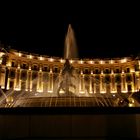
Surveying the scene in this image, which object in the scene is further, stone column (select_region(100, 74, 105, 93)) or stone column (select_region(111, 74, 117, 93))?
stone column (select_region(100, 74, 105, 93))

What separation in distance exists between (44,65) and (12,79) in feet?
37.2

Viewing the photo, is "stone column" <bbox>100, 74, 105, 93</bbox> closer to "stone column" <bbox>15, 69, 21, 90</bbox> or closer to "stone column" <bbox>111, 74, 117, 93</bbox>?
"stone column" <bbox>111, 74, 117, 93</bbox>

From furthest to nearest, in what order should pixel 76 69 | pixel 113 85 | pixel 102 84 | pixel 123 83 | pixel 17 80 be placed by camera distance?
pixel 102 84 → pixel 76 69 → pixel 113 85 → pixel 123 83 → pixel 17 80

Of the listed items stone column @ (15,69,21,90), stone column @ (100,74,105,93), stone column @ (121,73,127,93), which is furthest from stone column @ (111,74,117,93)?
stone column @ (15,69,21,90)

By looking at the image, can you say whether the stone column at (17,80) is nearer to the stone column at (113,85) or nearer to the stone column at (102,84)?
the stone column at (102,84)

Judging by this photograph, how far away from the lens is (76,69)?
7794cm

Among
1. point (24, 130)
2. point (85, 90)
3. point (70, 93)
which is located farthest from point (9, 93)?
point (24, 130)

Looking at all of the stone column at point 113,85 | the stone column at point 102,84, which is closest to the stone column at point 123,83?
the stone column at point 113,85

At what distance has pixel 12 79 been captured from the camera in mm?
68000

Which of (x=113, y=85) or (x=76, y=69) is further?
(x=76, y=69)

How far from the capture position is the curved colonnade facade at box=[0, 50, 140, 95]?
68.6 m

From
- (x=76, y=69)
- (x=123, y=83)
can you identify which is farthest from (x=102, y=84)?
(x=76, y=69)

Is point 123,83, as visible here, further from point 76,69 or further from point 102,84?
point 76,69

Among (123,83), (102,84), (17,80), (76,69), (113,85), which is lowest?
(113,85)
